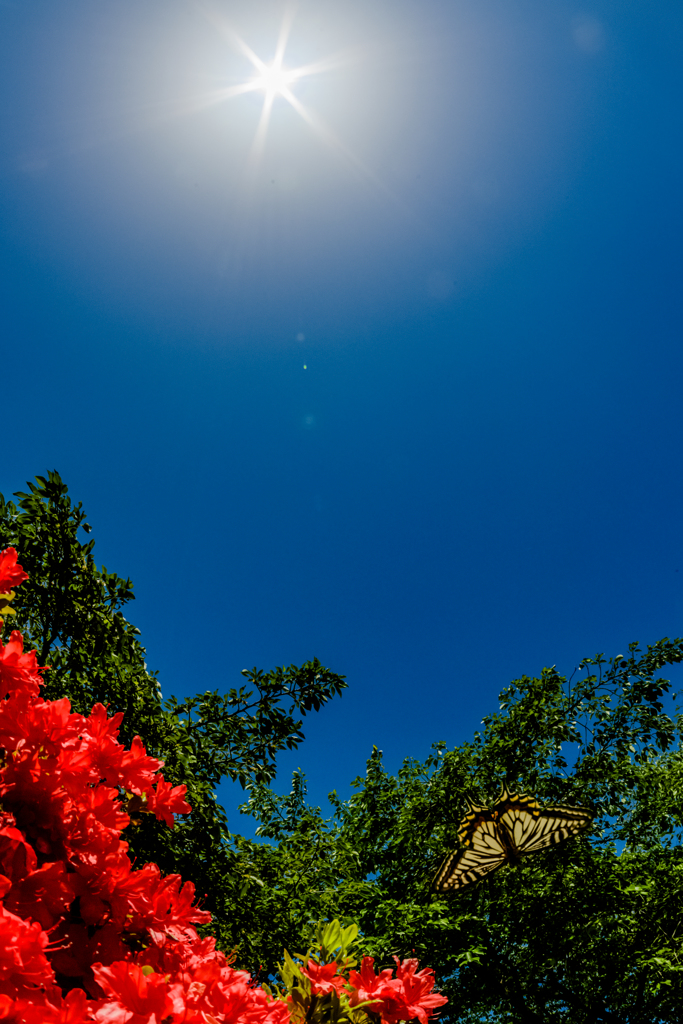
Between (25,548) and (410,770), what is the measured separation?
7391 millimetres

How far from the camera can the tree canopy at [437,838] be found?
4.36 m

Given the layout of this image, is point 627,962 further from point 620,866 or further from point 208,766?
point 208,766

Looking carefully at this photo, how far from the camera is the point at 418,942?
5.73 meters

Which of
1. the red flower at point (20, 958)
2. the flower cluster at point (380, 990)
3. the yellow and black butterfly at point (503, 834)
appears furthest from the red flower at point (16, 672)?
the yellow and black butterfly at point (503, 834)

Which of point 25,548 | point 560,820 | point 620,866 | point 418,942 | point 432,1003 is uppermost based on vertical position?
point 620,866

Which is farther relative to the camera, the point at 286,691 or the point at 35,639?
the point at 286,691

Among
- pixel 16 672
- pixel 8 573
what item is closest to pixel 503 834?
pixel 16 672

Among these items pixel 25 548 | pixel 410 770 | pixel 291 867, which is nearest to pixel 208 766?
pixel 25 548

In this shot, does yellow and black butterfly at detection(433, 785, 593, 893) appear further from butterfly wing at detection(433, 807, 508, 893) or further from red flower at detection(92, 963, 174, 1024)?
red flower at detection(92, 963, 174, 1024)

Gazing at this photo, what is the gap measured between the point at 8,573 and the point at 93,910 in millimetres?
1145

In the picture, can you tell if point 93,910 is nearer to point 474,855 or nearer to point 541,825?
point 541,825

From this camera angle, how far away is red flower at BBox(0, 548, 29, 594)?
1807 mm

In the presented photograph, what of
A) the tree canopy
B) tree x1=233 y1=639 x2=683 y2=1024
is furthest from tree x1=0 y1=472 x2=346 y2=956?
tree x1=233 y1=639 x2=683 y2=1024

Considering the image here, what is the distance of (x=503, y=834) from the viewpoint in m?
5.40
